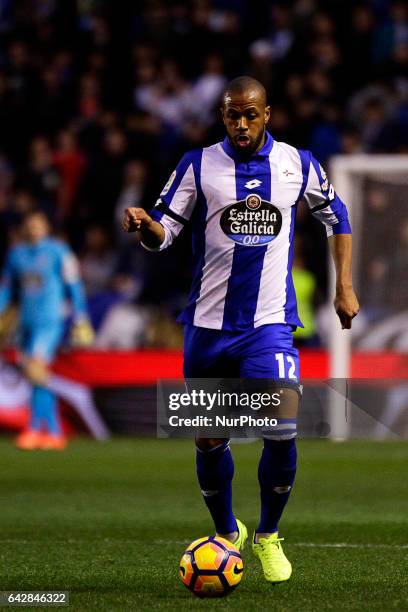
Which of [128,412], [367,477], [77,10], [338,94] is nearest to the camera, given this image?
[367,477]

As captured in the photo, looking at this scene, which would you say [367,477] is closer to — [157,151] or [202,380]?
[202,380]

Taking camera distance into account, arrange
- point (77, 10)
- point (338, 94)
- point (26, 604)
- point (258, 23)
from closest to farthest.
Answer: point (26, 604) → point (338, 94) → point (258, 23) → point (77, 10)

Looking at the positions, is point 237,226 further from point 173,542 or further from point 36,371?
point 36,371

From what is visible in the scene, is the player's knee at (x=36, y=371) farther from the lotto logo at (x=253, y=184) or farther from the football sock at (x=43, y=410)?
the lotto logo at (x=253, y=184)

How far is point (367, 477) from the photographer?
10.5 m

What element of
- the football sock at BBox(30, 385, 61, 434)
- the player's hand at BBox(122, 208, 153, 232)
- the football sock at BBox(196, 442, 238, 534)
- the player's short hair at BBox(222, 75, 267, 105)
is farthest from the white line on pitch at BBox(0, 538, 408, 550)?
the football sock at BBox(30, 385, 61, 434)

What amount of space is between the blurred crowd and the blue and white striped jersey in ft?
25.3

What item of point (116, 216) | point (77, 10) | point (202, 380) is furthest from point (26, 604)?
point (77, 10)

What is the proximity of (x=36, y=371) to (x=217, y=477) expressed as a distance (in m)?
7.04

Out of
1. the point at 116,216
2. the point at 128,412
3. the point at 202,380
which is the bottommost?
the point at 128,412

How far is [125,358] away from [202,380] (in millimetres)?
8171

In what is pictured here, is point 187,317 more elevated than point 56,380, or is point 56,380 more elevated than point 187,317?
point 187,317

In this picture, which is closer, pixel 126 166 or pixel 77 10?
pixel 126 166

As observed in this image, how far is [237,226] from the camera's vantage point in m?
5.85
